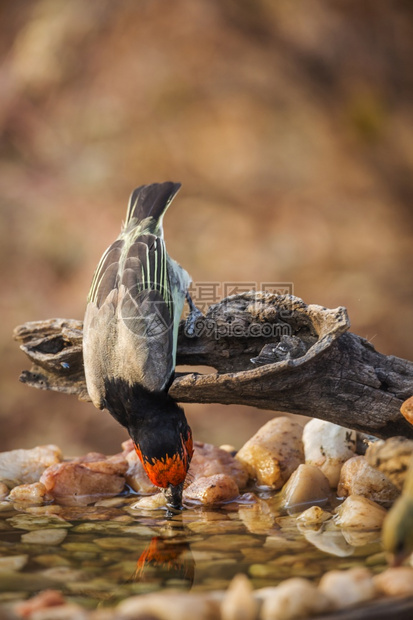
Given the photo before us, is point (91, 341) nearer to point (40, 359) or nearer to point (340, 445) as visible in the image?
point (40, 359)

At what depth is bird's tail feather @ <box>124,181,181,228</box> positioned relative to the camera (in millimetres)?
3388

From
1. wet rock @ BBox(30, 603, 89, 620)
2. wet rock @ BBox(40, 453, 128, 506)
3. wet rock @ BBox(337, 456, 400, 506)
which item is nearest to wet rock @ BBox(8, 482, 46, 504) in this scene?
wet rock @ BBox(40, 453, 128, 506)

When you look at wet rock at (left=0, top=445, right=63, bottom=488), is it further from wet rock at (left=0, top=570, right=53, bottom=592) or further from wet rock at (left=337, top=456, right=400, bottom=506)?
wet rock at (left=337, top=456, right=400, bottom=506)

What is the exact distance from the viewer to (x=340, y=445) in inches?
121

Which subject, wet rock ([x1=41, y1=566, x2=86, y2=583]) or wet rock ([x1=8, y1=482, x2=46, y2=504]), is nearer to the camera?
wet rock ([x1=41, y1=566, x2=86, y2=583])

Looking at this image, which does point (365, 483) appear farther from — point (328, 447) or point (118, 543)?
point (118, 543)

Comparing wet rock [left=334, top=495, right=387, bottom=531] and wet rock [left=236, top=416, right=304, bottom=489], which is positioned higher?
wet rock [left=236, top=416, right=304, bottom=489]

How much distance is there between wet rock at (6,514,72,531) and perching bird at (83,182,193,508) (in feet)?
1.26

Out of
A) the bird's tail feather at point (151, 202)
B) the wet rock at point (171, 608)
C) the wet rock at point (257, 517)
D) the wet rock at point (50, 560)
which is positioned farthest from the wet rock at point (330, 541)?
the bird's tail feather at point (151, 202)

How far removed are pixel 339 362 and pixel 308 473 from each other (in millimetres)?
531

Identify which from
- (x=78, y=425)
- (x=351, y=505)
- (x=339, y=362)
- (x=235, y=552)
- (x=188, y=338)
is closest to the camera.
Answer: (x=235, y=552)

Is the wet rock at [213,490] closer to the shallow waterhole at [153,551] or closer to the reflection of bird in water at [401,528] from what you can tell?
the shallow waterhole at [153,551]

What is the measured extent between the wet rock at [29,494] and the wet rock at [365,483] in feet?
4.26

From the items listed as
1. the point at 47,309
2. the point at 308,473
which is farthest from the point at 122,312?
the point at 47,309
